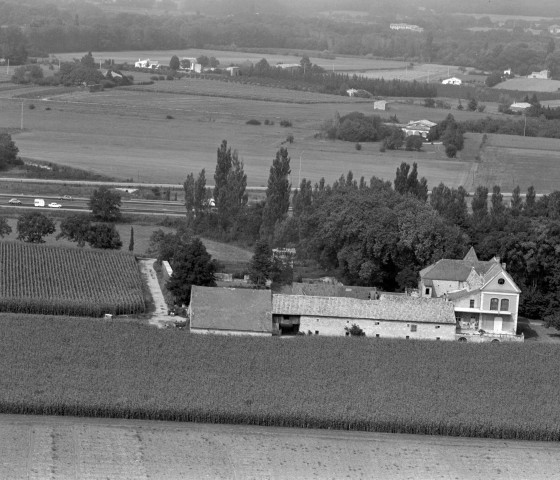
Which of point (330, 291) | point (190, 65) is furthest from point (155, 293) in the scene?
point (190, 65)

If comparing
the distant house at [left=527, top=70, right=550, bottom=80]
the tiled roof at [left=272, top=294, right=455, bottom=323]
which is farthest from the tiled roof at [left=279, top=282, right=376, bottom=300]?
the distant house at [left=527, top=70, right=550, bottom=80]

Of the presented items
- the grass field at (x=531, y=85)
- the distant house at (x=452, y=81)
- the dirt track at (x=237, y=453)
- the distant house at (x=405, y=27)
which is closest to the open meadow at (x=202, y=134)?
the distant house at (x=452, y=81)

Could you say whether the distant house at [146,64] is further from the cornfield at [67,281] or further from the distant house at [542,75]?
the cornfield at [67,281]

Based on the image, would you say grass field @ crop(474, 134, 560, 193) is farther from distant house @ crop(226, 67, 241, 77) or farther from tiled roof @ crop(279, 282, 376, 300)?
distant house @ crop(226, 67, 241, 77)

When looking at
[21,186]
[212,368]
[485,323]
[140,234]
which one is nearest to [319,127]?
[21,186]

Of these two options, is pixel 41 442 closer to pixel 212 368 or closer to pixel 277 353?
pixel 212 368

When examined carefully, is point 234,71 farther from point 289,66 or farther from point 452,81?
point 452,81

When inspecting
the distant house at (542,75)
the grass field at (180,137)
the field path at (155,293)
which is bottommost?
the field path at (155,293)
